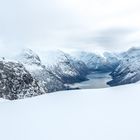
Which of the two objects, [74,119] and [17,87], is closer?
[74,119]

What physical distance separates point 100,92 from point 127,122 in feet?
21.0

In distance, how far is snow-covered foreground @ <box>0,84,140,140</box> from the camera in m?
8.27

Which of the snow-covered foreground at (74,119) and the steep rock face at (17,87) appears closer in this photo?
the snow-covered foreground at (74,119)

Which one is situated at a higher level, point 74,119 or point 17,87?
point 17,87

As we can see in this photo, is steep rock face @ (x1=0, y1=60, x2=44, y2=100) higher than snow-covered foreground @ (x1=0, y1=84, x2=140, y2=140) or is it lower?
higher

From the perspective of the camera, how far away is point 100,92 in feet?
51.7

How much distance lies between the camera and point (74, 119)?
10062mm

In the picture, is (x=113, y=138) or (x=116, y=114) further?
(x=116, y=114)

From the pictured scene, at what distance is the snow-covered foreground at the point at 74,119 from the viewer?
8266mm

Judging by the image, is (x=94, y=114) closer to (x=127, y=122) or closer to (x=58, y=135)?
(x=127, y=122)

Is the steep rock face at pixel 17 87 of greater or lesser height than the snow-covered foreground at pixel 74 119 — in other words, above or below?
above

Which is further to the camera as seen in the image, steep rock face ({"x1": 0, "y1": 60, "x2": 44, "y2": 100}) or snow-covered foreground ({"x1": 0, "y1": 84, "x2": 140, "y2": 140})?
steep rock face ({"x1": 0, "y1": 60, "x2": 44, "y2": 100})

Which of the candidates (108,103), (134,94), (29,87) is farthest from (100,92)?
(29,87)

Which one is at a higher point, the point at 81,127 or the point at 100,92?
the point at 100,92
